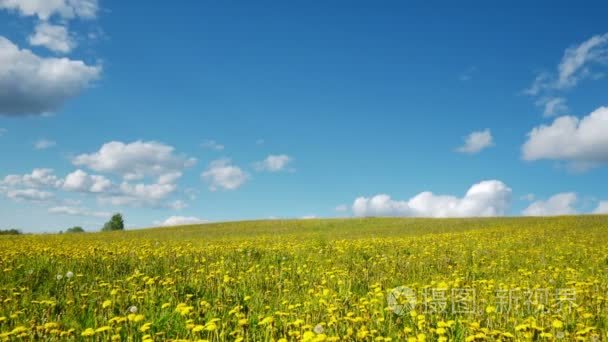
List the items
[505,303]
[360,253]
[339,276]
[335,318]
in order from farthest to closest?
[360,253]
[339,276]
[505,303]
[335,318]

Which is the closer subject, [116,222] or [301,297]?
[301,297]

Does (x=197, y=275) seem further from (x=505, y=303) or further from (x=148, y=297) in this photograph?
(x=505, y=303)

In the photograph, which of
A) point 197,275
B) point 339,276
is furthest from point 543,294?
point 197,275

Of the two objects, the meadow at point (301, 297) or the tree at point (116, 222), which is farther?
the tree at point (116, 222)

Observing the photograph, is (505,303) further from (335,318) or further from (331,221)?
(331,221)

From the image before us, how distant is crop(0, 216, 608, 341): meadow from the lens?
5.54m

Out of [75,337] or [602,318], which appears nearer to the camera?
[75,337]

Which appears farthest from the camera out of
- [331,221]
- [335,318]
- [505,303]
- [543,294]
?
[331,221]

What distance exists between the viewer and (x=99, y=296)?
7.65 m

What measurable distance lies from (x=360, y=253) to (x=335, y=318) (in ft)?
27.6

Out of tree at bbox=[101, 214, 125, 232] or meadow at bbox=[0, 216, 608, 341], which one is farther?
tree at bbox=[101, 214, 125, 232]

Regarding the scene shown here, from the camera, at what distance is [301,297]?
7.81m

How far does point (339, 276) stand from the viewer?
9578 mm

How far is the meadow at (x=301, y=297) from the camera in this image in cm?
554
